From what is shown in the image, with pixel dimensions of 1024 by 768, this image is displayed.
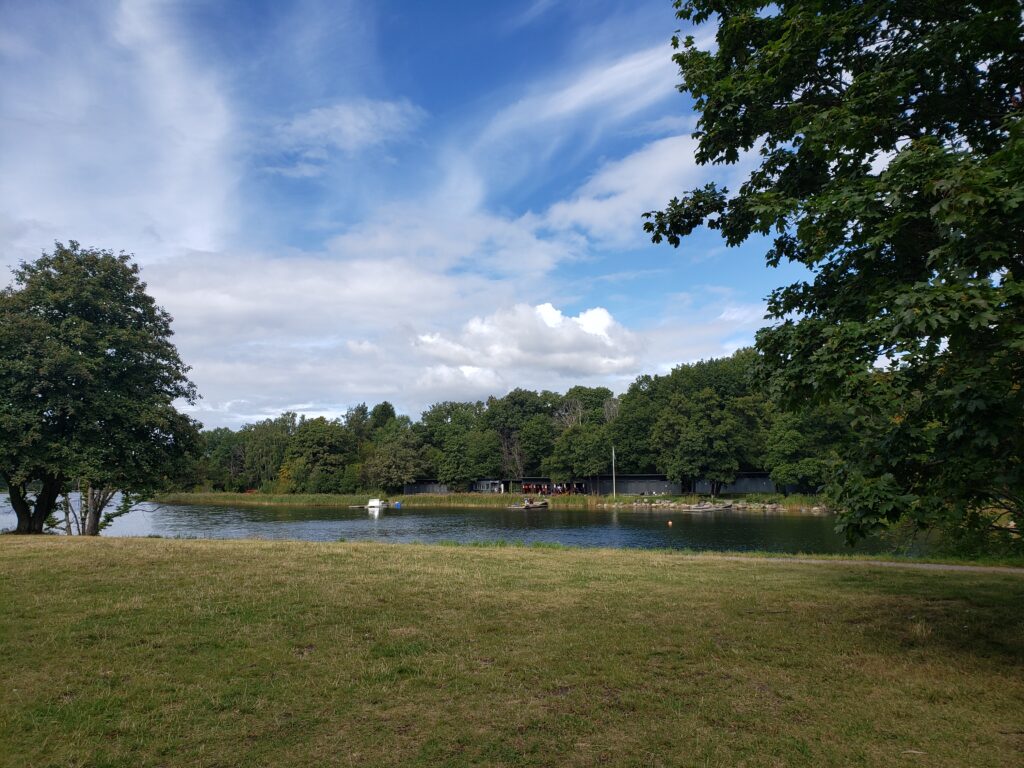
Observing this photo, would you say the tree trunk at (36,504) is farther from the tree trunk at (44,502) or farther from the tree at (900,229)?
the tree at (900,229)

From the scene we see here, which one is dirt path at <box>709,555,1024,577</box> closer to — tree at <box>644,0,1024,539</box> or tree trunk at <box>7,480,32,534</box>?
tree at <box>644,0,1024,539</box>

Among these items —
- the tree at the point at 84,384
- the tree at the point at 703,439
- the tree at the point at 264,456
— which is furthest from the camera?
the tree at the point at 264,456

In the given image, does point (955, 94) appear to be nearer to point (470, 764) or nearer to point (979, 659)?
point (979, 659)

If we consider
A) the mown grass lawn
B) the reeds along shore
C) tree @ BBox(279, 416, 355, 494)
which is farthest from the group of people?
the mown grass lawn

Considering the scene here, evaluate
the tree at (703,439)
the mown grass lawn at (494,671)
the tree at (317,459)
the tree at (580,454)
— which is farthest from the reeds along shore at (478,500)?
the mown grass lawn at (494,671)

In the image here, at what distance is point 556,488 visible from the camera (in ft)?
276

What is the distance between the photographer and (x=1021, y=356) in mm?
5445

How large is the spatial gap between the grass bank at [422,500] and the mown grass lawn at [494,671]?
192ft

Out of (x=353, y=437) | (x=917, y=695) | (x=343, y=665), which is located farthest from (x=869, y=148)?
(x=353, y=437)

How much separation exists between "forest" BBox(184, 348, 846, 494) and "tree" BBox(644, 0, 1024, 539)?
56979 mm

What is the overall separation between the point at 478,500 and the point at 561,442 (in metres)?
13.5

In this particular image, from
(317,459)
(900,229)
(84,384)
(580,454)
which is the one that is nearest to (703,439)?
(580,454)

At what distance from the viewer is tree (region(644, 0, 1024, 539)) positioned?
5039 mm

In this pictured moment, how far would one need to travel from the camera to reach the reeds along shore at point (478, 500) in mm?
60188
